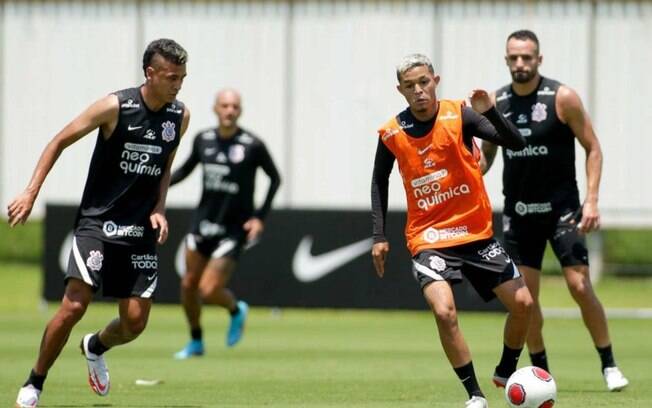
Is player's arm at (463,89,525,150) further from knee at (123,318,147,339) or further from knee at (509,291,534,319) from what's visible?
knee at (123,318,147,339)

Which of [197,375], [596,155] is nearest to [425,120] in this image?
[596,155]

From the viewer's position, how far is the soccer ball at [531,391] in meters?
9.54

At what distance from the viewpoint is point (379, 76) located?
90.5 feet

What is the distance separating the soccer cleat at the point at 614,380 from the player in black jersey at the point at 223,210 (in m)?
4.94

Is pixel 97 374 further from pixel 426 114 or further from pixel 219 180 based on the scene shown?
pixel 219 180

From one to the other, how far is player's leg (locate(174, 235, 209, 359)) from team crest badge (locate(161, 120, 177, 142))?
495 cm

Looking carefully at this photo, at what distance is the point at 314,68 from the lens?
1099 inches

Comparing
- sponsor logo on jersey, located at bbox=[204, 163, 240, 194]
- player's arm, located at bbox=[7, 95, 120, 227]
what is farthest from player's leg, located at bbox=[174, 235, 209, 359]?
player's arm, located at bbox=[7, 95, 120, 227]

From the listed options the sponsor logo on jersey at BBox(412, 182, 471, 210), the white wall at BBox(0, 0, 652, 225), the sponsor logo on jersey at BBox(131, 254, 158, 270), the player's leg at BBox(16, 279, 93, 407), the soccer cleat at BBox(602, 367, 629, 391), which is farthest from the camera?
the white wall at BBox(0, 0, 652, 225)

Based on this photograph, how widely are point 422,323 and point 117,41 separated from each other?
10.1m

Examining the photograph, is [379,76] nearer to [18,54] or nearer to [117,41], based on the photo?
[117,41]

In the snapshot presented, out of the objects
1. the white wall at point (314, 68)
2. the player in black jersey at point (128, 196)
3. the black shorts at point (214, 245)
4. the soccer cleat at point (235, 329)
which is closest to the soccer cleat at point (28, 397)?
the player in black jersey at point (128, 196)

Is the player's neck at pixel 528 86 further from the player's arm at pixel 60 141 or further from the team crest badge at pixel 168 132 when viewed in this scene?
the player's arm at pixel 60 141

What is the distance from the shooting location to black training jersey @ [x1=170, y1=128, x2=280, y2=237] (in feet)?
51.8
